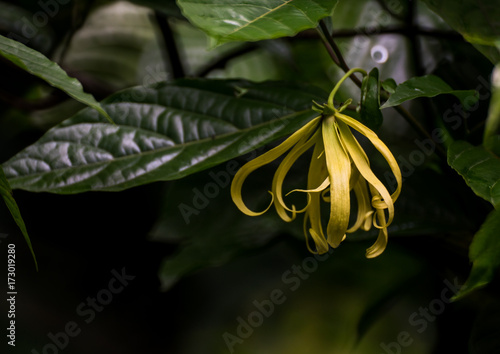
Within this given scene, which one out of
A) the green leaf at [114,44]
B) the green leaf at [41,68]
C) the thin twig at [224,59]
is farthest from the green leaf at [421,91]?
the green leaf at [114,44]

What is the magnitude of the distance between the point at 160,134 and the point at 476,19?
1.15ft

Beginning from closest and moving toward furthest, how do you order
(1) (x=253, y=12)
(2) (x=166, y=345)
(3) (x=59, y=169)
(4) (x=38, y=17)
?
(1) (x=253, y=12)
(3) (x=59, y=169)
(4) (x=38, y=17)
(2) (x=166, y=345)

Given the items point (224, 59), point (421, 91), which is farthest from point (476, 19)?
point (224, 59)

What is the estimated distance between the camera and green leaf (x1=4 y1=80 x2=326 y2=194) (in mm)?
457

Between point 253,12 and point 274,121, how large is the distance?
0.17 metres

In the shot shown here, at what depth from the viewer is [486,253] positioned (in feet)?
1.16

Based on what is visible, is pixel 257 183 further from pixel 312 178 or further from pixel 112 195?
pixel 112 195

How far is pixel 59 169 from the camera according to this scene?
18.3 inches

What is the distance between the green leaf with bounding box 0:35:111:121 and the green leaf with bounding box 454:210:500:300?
0.32 metres

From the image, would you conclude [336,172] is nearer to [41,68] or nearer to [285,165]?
[285,165]

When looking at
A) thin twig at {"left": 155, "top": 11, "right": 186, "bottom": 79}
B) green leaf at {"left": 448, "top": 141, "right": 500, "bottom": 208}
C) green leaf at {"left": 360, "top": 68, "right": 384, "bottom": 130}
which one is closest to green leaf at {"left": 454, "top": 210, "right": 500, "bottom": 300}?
green leaf at {"left": 448, "top": 141, "right": 500, "bottom": 208}

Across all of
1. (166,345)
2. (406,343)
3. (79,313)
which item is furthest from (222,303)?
(406,343)

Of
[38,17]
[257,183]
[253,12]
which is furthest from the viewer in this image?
[38,17]

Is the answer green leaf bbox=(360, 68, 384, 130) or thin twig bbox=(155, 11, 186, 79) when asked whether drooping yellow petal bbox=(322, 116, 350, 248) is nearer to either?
green leaf bbox=(360, 68, 384, 130)
